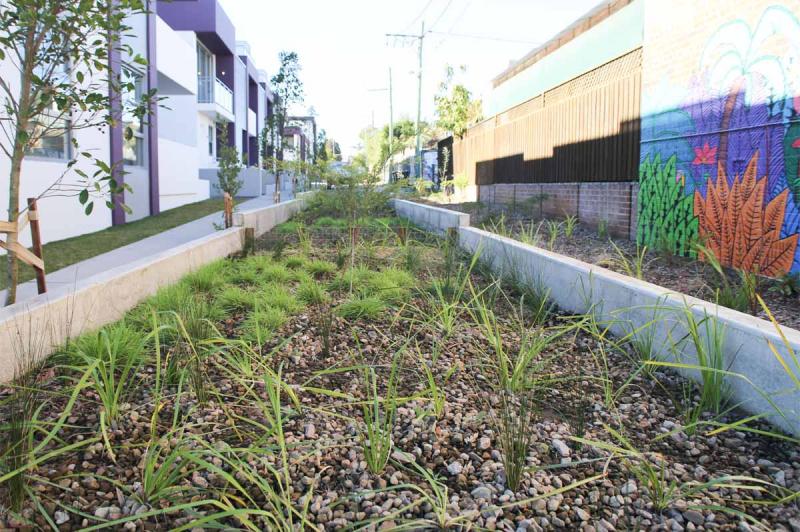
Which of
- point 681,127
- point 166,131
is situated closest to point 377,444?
point 681,127

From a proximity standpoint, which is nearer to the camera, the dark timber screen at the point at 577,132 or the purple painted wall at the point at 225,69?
the dark timber screen at the point at 577,132

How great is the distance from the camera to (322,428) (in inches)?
96.3

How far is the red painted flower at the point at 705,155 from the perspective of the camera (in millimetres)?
6312

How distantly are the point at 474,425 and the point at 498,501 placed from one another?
54 centimetres

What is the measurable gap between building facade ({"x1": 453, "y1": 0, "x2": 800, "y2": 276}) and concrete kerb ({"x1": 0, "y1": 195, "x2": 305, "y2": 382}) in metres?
5.13

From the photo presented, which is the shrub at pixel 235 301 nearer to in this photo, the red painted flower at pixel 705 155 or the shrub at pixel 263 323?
the shrub at pixel 263 323

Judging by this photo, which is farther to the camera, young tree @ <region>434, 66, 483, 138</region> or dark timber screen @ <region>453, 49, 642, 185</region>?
young tree @ <region>434, 66, 483, 138</region>

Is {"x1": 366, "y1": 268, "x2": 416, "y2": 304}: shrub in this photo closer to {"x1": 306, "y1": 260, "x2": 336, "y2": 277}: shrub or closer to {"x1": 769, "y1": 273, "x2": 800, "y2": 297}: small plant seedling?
{"x1": 306, "y1": 260, "x2": 336, "y2": 277}: shrub

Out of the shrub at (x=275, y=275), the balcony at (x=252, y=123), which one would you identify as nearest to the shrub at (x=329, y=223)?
the shrub at (x=275, y=275)

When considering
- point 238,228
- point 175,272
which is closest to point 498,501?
point 175,272

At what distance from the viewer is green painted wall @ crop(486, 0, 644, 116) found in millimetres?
8788

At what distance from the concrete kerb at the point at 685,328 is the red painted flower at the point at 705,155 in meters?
2.59

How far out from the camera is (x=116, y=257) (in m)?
7.68

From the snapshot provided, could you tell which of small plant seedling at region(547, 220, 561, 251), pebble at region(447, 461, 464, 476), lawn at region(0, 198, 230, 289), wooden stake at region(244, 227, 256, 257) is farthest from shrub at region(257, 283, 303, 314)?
small plant seedling at region(547, 220, 561, 251)
